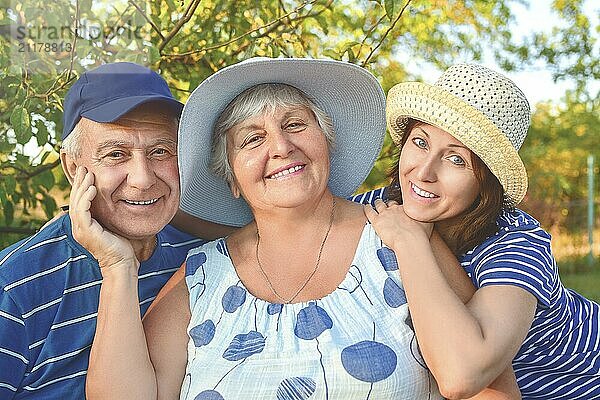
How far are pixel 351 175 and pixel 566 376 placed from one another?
0.91 m

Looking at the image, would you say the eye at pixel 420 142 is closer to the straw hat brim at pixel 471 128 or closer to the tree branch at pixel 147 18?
the straw hat brim at pixel 471 128

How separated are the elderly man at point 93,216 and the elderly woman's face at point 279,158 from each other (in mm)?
214

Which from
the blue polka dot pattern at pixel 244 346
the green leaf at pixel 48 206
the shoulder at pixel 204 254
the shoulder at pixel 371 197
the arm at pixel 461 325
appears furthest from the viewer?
the green leaf at pixel 48 206

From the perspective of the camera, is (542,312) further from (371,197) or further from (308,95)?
(308,95)

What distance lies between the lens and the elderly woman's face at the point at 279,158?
238 cm

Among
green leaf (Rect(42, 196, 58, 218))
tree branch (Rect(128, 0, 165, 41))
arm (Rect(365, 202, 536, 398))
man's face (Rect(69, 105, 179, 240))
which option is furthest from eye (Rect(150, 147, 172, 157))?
green leaf (Rect(42, 196, 58, 218))

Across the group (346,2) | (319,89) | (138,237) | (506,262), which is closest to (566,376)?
(506,262)

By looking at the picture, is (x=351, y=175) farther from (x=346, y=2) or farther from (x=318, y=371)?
(x=346, y=2)

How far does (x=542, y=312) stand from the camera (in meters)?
2.36

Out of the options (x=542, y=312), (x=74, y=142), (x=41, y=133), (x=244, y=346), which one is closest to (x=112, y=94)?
(x=74, y=142)

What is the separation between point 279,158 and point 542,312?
842 millimetres

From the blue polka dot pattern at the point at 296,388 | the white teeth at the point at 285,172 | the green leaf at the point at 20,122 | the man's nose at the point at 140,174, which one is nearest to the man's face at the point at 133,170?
the man's nose at the point at 140,174

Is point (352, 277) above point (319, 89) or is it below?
below

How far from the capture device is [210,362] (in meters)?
2.34
